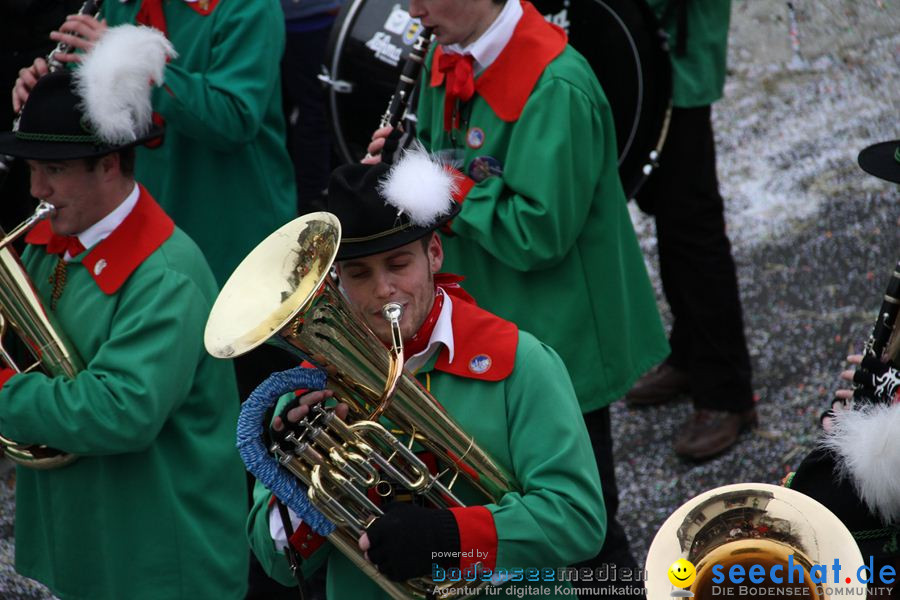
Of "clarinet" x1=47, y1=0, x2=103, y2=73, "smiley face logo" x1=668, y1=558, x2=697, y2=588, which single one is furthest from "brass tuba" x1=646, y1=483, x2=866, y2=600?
"clarinet" x1=47, y1=0, x2=103, y2=73

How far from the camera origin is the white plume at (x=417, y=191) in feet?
9.24

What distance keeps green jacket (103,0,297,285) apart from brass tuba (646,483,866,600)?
2587 mm

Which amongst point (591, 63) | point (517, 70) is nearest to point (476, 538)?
point (517, 70)

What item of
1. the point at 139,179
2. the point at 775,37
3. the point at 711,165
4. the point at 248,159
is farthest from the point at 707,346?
the point at 775,37

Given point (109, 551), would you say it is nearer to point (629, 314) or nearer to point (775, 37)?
point (629, 314)

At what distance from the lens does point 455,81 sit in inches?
154

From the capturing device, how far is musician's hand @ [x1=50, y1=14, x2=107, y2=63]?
13.2ft

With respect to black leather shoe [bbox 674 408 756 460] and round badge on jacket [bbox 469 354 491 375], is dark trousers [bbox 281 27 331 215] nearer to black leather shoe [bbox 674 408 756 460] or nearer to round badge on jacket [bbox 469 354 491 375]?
black leather shoe [bbox 674 408 756 460]

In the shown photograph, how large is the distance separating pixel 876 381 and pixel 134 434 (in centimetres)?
195

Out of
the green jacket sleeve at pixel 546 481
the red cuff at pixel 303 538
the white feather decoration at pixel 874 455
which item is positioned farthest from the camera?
the red cuff at pixel 303 538

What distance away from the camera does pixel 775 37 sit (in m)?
8.23

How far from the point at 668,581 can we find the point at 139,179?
3.06 m

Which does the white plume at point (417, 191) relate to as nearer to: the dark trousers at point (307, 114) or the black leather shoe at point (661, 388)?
the black leather shoe at point (661, 388)

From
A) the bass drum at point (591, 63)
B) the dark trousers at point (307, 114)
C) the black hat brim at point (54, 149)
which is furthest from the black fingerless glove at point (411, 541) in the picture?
the dark trousers at point (307, 114)
